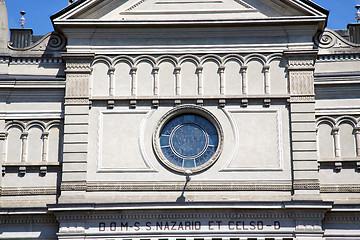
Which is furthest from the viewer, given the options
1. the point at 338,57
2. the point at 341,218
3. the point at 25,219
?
the point at 338,57

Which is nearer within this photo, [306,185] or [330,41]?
[306,185]

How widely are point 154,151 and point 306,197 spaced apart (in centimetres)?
545

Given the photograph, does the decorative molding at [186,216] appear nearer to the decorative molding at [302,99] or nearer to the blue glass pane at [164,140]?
the blue glass pane at [164,140]

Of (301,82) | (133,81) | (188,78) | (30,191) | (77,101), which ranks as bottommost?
(30,191)

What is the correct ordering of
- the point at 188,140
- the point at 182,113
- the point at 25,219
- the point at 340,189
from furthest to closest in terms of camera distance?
→ the point at 182,113 < the point at 188,140 < the point at 340,189 < the point at 25,219

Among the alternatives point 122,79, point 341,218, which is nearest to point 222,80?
point 122,79

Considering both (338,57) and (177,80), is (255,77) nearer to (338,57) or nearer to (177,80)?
(177,80)

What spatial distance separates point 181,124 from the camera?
2817 centimetres

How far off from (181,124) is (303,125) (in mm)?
4285

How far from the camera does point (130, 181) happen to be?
2725cm

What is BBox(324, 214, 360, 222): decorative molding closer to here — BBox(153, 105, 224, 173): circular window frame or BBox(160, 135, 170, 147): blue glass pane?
BBox(153, 105, 224, 173): circular window frame

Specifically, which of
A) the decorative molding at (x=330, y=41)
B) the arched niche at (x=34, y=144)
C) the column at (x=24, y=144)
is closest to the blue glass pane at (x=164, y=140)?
the arched niche at (x=34, y=144)

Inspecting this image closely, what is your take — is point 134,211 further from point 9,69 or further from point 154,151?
point 9,69

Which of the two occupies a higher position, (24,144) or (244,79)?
(244,79)
